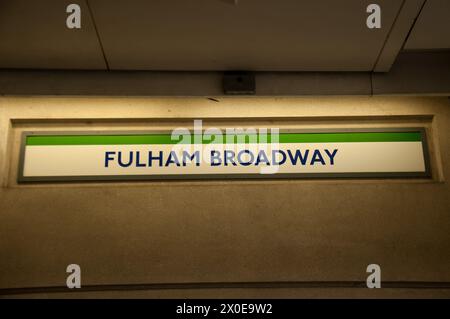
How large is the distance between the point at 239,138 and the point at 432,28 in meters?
1.44

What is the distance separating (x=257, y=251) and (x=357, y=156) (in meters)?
1.00

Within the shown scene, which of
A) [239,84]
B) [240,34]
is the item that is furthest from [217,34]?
[239,84]

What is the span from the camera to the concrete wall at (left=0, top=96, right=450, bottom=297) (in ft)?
9.40

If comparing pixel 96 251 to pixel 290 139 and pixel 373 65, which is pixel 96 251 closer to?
pixel 290 139

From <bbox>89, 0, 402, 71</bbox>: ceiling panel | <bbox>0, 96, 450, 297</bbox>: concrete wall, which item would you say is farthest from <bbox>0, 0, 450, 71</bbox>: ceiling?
<bbox>0, 96, 450, 297</bbox>: concrete wall

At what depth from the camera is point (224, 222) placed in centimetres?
300

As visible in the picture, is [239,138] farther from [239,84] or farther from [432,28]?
[432,28]

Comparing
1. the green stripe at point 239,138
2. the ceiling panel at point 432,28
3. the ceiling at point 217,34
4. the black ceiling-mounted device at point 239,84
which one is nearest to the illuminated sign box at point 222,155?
the green stripe at point 239,138

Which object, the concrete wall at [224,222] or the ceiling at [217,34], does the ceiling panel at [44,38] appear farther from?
the concrete wall at [224,222]

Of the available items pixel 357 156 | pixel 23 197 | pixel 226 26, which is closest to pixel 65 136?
pixel 23 197

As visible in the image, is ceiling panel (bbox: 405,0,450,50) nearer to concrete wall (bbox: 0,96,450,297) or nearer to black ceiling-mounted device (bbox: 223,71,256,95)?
concrete wall (bbox: 0,96,450,297)

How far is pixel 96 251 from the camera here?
9.55 ft

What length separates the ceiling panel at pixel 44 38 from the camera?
2377 millimetres

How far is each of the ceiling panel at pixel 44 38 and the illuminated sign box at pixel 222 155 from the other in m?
0.54
